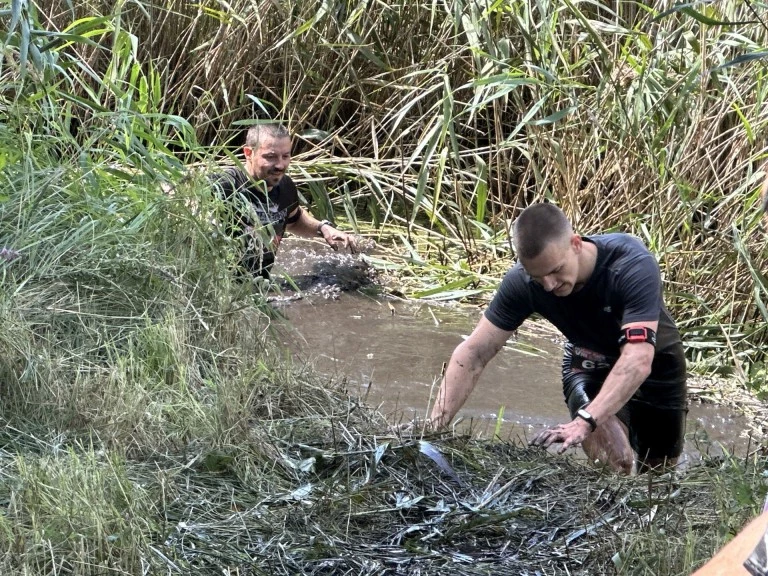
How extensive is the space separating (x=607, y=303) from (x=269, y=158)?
6.92ft

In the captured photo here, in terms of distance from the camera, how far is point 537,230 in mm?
4129

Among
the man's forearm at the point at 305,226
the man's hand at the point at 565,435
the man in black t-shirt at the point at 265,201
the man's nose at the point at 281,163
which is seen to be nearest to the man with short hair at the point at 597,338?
the man's hand at the point at 565,435

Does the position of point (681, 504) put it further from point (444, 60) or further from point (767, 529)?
point (444, 60)

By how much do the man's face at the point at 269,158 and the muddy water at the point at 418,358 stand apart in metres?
0.76

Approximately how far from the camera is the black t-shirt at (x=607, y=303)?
4.30 m

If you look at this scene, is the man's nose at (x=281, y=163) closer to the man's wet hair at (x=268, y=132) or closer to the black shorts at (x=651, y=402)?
the man's wet hair at (x=268, y=132)

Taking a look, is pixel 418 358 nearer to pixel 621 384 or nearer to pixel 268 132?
pixel 268 132

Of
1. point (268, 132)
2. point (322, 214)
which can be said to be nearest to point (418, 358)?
point (322, 214)

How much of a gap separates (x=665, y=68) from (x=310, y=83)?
2.67m

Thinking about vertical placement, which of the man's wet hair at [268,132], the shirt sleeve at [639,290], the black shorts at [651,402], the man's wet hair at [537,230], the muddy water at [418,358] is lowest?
the muddy water at [418,358]

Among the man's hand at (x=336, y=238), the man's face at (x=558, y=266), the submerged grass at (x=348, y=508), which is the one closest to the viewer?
the submerged grass at (x=348, y=508)

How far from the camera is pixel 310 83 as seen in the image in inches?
303

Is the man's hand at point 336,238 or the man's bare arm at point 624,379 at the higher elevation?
the man's bare arm at point 624,379

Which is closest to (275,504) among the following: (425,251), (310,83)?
(425,251)
